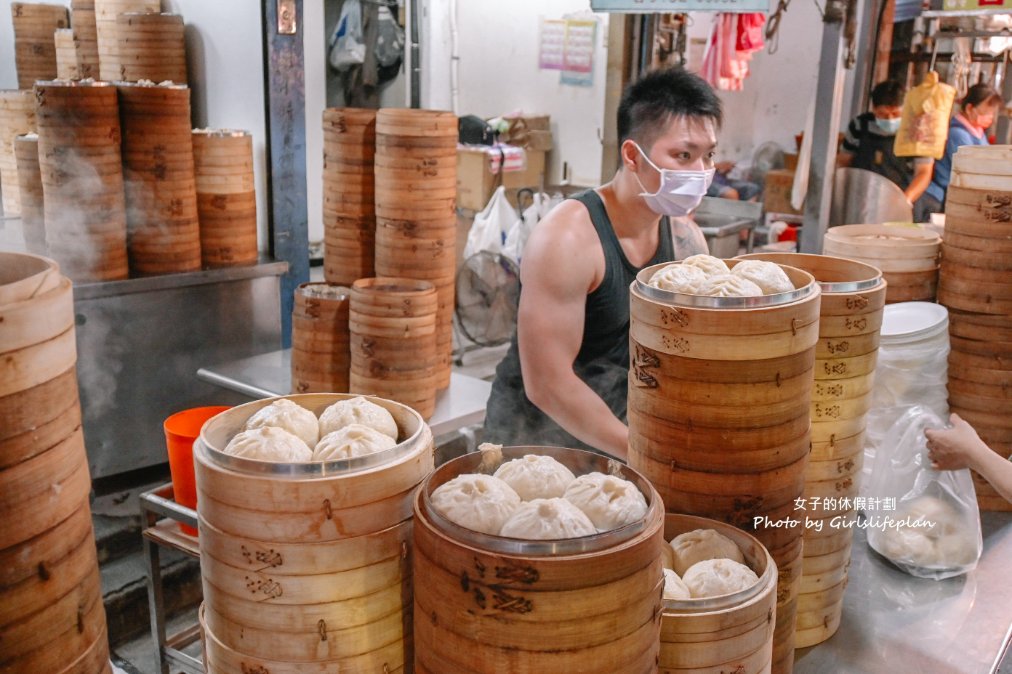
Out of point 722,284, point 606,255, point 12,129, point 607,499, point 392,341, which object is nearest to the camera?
point 607,499

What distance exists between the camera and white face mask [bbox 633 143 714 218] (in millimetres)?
2836

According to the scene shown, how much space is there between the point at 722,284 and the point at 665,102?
4.46 feet

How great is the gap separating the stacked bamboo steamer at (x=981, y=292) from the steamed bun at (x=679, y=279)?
163 cm

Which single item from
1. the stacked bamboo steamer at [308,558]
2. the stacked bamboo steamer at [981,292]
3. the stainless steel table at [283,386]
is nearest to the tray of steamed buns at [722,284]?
the stacked bamboo steamer at [308,558]

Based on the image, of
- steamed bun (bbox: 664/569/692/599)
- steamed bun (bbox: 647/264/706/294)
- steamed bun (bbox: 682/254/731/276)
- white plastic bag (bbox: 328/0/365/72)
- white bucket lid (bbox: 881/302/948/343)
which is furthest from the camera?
white plastic bag (bbox: 328/0/365/72)

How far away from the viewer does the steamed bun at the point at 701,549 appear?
1.62 m

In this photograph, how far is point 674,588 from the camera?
1.52m

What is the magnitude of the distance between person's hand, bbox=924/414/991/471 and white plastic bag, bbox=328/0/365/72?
25.9 ft

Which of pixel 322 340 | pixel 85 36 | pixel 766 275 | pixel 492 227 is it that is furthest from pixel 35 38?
pixel 766 275

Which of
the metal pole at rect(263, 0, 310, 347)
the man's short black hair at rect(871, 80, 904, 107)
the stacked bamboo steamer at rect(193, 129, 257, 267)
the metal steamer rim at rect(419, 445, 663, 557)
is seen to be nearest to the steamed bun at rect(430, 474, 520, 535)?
the metal steamer rim at rect(419, 445, 663, 557)

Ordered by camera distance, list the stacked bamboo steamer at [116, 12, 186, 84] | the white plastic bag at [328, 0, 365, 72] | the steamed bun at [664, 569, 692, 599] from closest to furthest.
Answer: the steamed bun at [664, 569, 692, 599], the stacked bamboo steamer at [116, 12, 186, 84], the white plastic bag at [328, 0, 365, 72]

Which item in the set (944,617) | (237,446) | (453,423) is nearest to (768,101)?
(453,423)

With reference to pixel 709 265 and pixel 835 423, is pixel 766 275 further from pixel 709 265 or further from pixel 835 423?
pixel 835 423

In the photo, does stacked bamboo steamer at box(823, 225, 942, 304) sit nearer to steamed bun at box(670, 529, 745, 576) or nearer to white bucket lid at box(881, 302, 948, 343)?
white bucket lid at box(881, 302, 948, 343)
